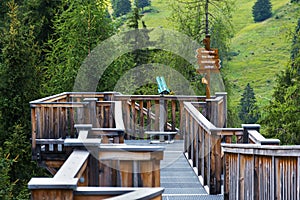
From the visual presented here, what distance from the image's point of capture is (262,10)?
90125 mm

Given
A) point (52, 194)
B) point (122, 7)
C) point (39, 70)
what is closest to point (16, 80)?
point (39, 70)

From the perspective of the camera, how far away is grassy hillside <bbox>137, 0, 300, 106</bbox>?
230 ft

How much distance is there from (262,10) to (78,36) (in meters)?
74.8

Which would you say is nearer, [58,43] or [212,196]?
[212,196]

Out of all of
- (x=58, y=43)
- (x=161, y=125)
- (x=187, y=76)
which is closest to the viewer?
(x=161, y=125)

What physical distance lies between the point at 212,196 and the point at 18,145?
35.2 feet

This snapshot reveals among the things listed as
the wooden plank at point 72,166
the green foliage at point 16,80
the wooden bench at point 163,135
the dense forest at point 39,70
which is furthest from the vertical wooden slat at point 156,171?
the green foliage at point 16,80

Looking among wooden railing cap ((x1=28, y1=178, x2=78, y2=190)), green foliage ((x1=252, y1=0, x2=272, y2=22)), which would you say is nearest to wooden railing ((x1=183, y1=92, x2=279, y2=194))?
wooden railing cap ((x1=28, y1=178, x2=78, y2=190))

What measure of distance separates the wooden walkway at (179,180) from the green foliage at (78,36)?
32.3ft

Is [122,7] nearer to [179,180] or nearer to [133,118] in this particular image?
[133,118]

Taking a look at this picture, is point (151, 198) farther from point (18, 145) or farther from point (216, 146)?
point (18, 145)

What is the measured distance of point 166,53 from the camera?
2881 cm

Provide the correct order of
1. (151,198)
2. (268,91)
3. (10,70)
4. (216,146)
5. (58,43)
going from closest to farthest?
(151,198)
(216,146)
(10,70)
(58,43)
(268,91)

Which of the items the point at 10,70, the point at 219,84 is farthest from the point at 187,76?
the point at 10,70
